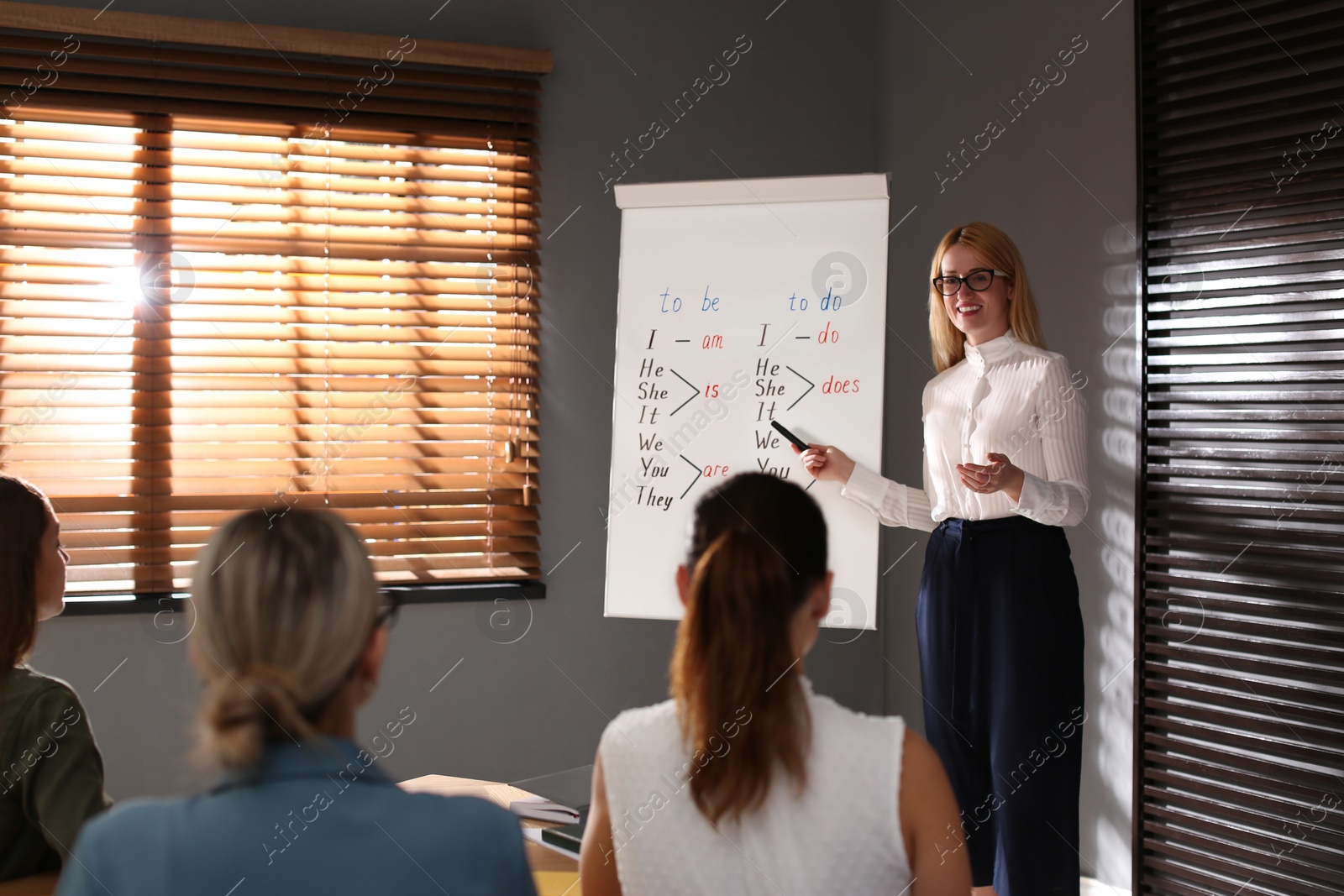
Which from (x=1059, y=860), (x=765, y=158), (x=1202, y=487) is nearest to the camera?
(x=1059, y=860)

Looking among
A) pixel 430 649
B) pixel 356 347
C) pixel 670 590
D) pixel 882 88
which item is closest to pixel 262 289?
pixel 356 347

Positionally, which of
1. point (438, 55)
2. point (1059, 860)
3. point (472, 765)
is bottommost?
point (472, 765)

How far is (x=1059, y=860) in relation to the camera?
6.78 feet

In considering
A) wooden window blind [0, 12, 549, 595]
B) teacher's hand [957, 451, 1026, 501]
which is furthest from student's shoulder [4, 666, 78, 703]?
wooden window blind [0, 12, 549, 595]

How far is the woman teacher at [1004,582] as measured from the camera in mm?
2049

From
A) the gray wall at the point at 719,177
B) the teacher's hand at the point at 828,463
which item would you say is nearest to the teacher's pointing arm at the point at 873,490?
the teacher's hand at the point at 828,463

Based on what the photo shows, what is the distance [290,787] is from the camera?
0.78 m

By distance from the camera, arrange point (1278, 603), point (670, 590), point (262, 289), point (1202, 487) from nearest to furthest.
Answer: point (1278, 603) → point (1202, 487) → point (670, 590) → point (262, 289)

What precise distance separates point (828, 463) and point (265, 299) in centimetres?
172

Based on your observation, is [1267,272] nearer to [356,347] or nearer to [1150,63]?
[1150,63]

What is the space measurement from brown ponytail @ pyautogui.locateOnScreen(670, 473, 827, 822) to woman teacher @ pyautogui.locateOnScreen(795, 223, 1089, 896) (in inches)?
41.5

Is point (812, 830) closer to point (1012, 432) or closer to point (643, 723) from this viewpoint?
point (643, 723)

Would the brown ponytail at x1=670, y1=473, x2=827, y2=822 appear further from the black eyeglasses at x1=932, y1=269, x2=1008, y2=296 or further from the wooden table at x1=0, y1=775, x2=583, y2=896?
the black eyeglasses at x1=932, y1=269, x2=1008, y2=296

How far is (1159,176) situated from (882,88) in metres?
1.27
